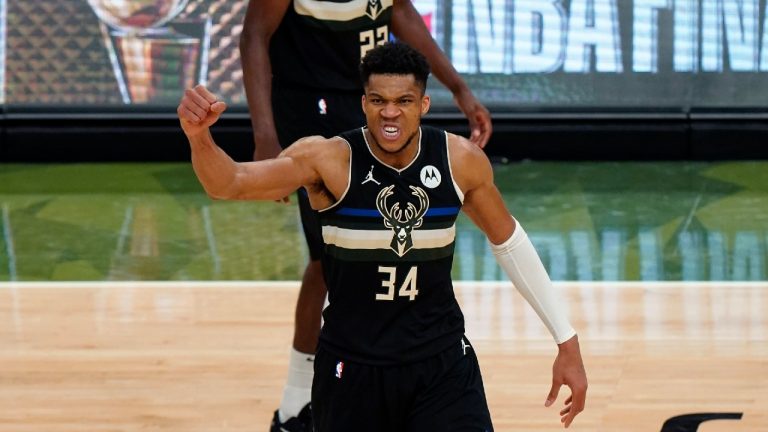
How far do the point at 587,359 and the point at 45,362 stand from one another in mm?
2130

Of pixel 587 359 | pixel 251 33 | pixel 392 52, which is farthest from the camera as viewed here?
pixel 587 359

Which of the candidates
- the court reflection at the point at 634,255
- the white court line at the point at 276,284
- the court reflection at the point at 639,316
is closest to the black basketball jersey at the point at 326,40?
the court reflection at the point at 639,316

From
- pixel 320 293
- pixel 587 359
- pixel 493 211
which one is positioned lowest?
pixel 587 359

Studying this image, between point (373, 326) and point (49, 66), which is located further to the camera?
point (49, 66)

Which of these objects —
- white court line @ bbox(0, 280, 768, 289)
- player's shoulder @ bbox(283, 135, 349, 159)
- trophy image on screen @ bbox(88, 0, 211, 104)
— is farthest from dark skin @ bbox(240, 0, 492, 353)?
trophy image on screen @ bbox(88, 0, 211, 104)

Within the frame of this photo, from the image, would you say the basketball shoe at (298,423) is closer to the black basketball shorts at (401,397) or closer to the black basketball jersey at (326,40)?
the black basketball jersey at (326,40)

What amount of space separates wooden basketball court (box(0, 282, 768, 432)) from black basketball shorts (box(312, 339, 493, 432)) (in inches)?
55.9

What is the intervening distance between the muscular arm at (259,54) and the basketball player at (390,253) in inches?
36.4

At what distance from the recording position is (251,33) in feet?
14.9

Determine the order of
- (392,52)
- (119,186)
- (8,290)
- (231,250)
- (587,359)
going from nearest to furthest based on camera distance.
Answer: (392,52), (587,359), (8,290), (231,250), (119,186)

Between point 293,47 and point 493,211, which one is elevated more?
Result: point 293,47

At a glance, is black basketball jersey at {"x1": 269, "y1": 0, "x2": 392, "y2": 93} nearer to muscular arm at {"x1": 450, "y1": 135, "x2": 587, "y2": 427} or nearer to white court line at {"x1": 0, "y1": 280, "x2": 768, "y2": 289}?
muscular arm at {"x1": 450, "y1": 135, "x2": 587, "y2": 427}

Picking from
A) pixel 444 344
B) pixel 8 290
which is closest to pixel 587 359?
pixel 444 344

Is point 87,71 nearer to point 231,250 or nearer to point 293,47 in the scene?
point 231,250
